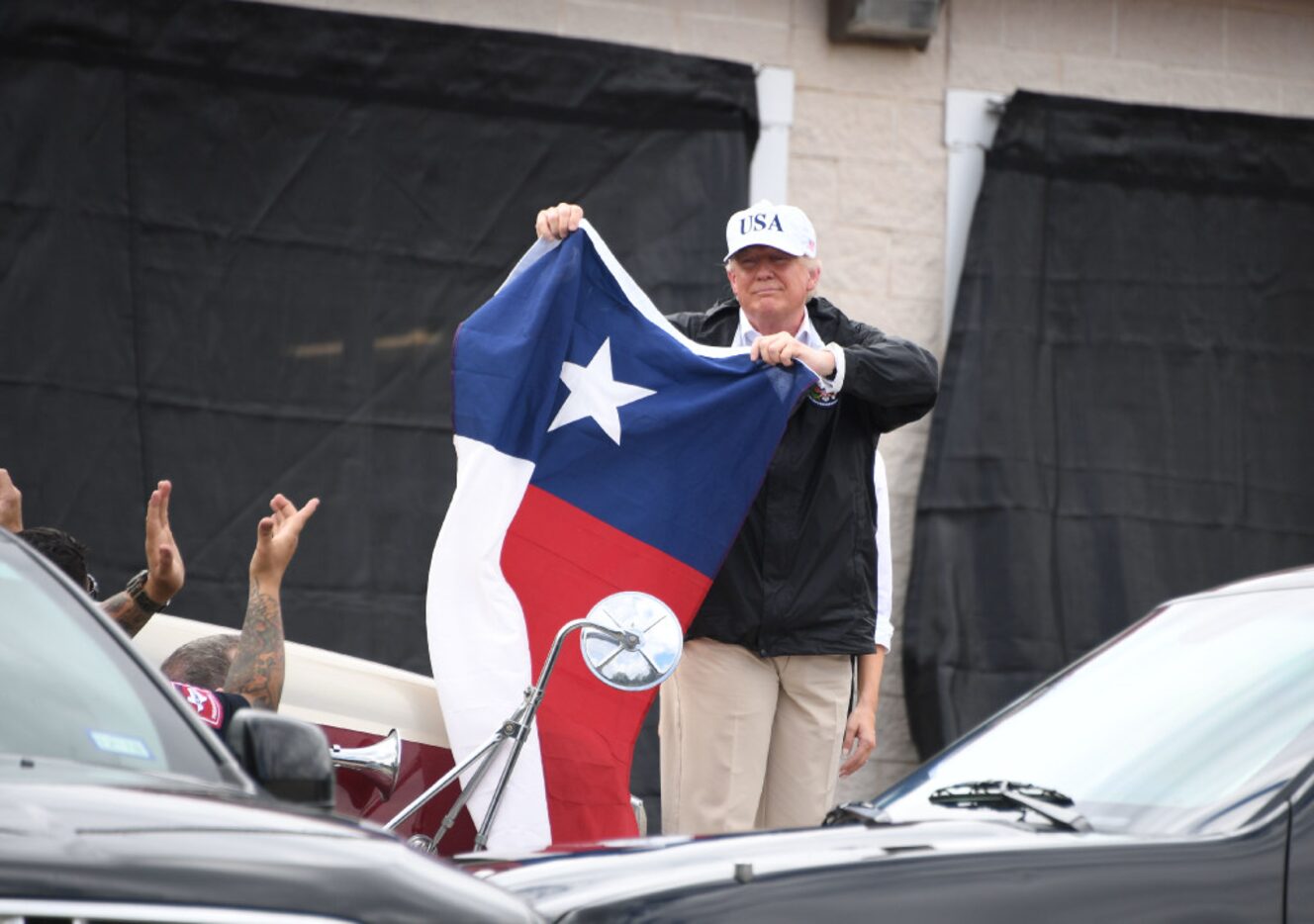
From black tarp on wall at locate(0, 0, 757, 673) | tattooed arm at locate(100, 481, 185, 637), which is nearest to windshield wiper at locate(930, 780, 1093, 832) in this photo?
tattooed arm at locate(100, 481, 185, 637)

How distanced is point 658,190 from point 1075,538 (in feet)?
7.64

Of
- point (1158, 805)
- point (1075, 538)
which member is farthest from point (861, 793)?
point (1158, 805)

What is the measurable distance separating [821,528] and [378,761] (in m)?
1.33

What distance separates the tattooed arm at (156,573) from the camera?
213 inches

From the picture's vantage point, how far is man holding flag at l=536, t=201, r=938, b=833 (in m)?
5.31

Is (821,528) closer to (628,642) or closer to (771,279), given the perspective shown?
(771,279)

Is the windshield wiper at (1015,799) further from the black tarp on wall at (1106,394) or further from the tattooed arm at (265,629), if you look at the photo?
the black tarp on wall at (1106,394)

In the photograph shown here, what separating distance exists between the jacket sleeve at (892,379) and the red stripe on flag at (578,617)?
0.67 m

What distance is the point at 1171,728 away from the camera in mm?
3730

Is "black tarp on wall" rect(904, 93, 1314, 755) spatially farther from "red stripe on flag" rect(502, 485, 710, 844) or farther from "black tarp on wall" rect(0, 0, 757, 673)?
"red stripe on flag" rect(502, 485, 710, 844)

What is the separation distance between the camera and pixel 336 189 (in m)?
8.07

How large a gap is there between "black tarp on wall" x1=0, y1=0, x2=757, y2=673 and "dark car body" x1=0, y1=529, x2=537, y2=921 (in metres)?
4.48

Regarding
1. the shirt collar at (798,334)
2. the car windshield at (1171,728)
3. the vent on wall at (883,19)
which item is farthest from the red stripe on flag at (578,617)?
the vent on wall at (883,19)

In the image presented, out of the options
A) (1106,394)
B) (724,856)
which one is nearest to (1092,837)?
(724,856)
